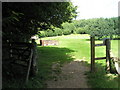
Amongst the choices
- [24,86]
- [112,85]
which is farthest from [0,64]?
[112,85]

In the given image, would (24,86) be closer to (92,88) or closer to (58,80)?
(58,80)

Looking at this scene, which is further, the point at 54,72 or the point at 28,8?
the point at 54,72

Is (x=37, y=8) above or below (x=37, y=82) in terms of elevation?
above

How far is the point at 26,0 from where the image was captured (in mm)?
5137

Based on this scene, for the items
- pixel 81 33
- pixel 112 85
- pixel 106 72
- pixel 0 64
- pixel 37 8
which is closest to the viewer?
pixel 0 64

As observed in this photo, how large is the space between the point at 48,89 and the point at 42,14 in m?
2.85

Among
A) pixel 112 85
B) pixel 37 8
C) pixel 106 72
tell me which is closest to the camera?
pixel 112 85

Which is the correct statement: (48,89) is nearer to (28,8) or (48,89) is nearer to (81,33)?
(28,8)

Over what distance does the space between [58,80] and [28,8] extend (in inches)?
116

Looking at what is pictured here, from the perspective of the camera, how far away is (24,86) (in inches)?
191

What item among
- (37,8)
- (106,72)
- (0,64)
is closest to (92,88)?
(106,72)

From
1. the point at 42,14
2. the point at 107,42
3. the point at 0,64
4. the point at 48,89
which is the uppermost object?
the point at 42,14

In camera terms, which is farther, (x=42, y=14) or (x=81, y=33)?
(x=81, y=33)

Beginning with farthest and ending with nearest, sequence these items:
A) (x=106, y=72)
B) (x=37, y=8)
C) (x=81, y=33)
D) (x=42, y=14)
→ (x=81, y=33), (x=106, y=72), (x=42, y=14), (x=37, y=8)
